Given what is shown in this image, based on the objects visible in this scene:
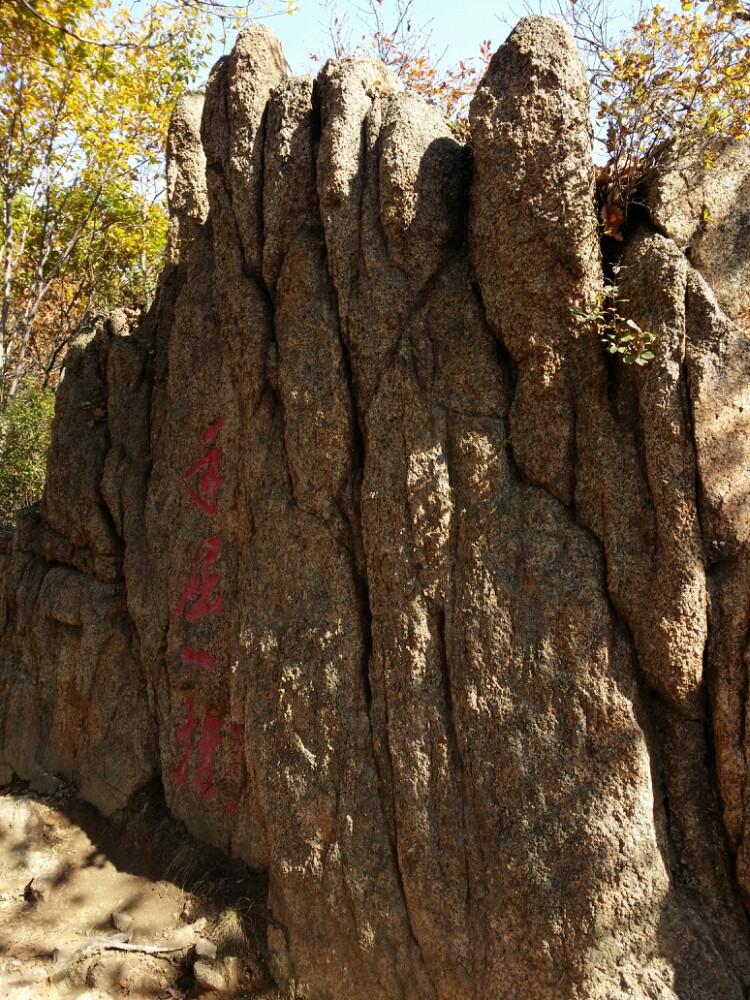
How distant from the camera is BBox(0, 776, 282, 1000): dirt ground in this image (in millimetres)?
5004

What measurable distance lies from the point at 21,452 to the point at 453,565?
23.8 feet

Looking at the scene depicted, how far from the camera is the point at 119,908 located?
5.59m

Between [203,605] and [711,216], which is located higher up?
[711,216]

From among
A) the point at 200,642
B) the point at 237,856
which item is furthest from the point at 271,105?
the point at 237,856

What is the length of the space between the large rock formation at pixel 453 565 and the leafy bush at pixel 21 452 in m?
4.66

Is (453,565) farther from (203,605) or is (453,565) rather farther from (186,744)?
(186,744)

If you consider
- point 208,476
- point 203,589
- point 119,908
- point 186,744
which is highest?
point 208,476

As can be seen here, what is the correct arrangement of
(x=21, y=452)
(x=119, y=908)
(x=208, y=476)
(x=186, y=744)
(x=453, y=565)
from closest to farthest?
(x=453, y=565) → (x=119, y=908) → (x=186, y=744) → (x=208, y=476) → (x=21, y=452)

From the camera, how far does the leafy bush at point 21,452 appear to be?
1012 cm

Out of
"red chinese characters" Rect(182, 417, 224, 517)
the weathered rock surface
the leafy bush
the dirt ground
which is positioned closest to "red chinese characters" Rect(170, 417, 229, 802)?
"red chinese characters" Rect(182, 417, 224, 517)

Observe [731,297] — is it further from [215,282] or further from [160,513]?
[160,513]

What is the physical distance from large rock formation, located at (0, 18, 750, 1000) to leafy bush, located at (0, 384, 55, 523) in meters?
4.66

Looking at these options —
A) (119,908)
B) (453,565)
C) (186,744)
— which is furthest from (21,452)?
(453,565)

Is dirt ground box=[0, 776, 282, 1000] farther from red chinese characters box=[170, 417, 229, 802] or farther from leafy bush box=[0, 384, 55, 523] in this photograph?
leafy bush box=[0, 384, 55, 523]
